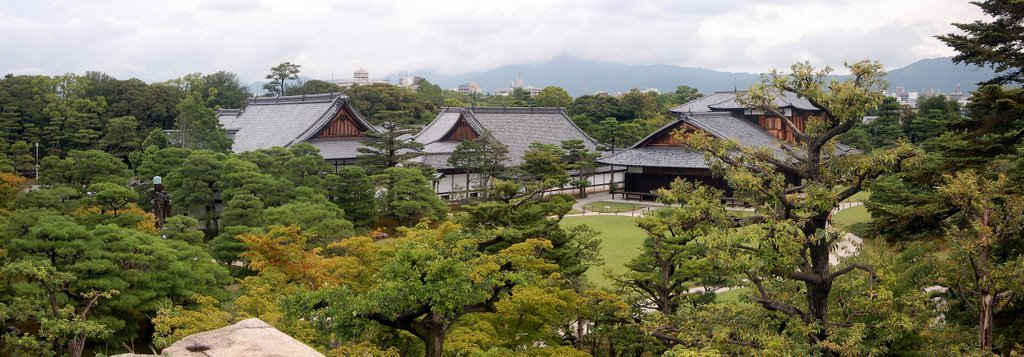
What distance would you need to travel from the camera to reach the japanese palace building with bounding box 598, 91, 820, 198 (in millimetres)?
38344

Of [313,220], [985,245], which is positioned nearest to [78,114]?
[313,220]

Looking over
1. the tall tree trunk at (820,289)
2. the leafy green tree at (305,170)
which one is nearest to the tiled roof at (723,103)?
the leafy green tree at (305,170)

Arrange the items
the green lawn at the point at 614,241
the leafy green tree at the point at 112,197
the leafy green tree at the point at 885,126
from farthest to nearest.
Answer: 1. the leafy green tree at the point at 885,126
2. the green lawn at the point at 614,241
3. the leafy green tree at the point at 112,197

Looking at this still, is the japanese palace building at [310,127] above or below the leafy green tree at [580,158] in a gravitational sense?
above

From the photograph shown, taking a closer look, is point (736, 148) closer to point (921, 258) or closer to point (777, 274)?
point (777, 274)

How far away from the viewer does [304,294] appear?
30.9 ft

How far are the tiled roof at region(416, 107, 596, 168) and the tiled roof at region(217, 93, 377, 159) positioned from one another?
5.76 m

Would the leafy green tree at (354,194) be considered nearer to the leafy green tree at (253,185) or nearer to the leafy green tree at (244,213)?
the leafy green tree at (253,185)

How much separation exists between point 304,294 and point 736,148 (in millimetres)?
5455

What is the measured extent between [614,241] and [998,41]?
15.5m

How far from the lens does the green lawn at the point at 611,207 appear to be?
35.3 meters

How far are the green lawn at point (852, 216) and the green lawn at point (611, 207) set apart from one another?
8.62m

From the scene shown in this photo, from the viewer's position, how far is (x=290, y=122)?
126 ft

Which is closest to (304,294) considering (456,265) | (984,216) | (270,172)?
(456,265)
